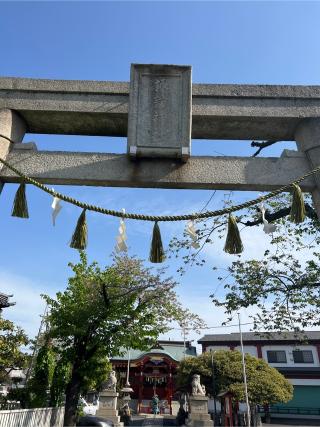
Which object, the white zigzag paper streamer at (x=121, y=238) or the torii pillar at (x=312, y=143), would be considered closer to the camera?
the white zigzag paper streamer at (x=121, y=238)

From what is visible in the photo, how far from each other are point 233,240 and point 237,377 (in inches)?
873

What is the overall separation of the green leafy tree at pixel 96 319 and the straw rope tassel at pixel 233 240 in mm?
11882

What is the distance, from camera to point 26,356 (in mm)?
13844

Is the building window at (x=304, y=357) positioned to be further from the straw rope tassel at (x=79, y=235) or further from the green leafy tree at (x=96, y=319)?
the straw rope tassel at (x=79, y=235)

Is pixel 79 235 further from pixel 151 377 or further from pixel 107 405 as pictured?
pixel 151 377

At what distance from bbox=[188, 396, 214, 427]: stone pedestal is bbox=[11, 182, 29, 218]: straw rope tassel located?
18.0 meters

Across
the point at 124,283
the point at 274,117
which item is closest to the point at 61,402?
the point at 124,283

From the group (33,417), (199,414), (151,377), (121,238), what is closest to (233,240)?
(121,238)

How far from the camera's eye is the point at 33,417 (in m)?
11.3

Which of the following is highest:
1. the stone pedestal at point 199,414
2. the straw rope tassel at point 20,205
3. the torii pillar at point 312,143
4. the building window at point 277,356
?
the building window at point 277,356

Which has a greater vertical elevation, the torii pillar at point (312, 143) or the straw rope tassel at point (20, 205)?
the torii pillar at point (312, 143)

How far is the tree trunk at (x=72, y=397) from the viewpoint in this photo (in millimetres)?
13547

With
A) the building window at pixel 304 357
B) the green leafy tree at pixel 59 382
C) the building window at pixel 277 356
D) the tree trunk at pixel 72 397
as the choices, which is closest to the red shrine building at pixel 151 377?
the building window at pixel 277 356

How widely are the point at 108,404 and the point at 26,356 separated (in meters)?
8.55
